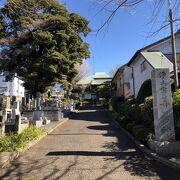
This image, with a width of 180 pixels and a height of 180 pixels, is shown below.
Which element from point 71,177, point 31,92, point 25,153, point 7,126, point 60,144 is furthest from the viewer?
point 31,92

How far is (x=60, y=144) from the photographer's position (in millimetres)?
11383

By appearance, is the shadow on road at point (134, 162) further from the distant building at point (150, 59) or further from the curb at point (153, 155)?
the distant building at point (150, 59)

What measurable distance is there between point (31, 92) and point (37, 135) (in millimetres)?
17134

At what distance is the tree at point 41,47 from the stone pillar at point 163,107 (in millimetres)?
17034

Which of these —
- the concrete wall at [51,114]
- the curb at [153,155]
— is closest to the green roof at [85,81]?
the concrete wall at [51,114]

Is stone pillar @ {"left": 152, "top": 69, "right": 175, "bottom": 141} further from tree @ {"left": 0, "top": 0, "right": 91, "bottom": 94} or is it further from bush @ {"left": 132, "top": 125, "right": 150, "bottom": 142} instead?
tree @ {"left": 0, "top": 0, "right": 91, "bottom": 94}

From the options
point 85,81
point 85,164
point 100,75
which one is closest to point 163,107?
point 85,164

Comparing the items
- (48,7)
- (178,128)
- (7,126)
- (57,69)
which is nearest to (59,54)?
(57,69)

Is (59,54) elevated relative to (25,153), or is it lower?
elevated

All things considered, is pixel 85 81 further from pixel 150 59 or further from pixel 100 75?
pixel 150 59

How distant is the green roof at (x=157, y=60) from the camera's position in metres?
19.9

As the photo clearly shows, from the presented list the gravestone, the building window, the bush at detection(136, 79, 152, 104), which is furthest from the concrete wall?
the gravestone

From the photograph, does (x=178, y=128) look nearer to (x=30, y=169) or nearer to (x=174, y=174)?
(x=174, y=174)

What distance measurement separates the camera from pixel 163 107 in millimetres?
9430
